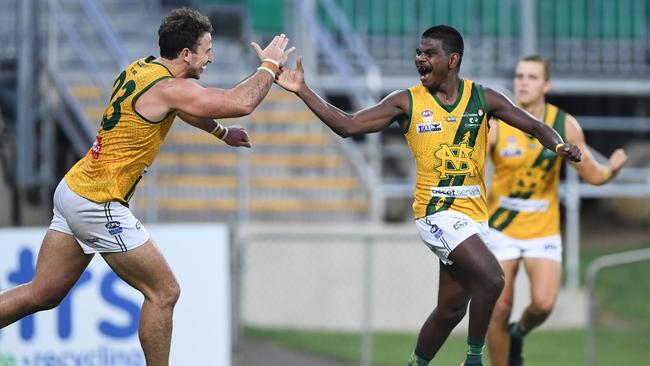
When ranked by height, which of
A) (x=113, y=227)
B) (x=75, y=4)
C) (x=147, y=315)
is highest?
(x=75, y=4)

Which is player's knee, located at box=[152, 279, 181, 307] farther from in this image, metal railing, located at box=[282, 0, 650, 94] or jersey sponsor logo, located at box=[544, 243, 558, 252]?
metal railing, located at box=[282, 0, 650, 94]

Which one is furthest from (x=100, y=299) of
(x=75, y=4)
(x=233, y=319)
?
(x=75, y=4)

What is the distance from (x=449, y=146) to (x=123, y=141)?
1.95 m

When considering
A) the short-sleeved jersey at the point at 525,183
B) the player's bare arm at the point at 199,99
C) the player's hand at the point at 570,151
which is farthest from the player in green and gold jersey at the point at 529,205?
the player's bare arm at the point at 199,99

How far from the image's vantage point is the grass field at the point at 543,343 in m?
14.7

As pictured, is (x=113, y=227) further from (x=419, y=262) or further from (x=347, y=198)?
(x=347, y=198)

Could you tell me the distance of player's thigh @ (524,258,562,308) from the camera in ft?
33.1

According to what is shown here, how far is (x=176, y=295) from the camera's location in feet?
27.1

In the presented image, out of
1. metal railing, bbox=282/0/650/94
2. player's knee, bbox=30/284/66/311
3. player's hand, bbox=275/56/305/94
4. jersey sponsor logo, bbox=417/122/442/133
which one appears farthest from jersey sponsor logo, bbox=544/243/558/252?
metal railing, bbox=282/0/650/94

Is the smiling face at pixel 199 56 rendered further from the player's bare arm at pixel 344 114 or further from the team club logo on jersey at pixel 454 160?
the team club logo on jersey at pixel 454 160

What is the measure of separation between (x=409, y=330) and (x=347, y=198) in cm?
225

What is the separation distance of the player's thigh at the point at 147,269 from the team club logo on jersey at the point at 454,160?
1.76 meters

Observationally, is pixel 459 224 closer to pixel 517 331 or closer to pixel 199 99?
pixel 199 99

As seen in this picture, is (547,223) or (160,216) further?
(160,216)
